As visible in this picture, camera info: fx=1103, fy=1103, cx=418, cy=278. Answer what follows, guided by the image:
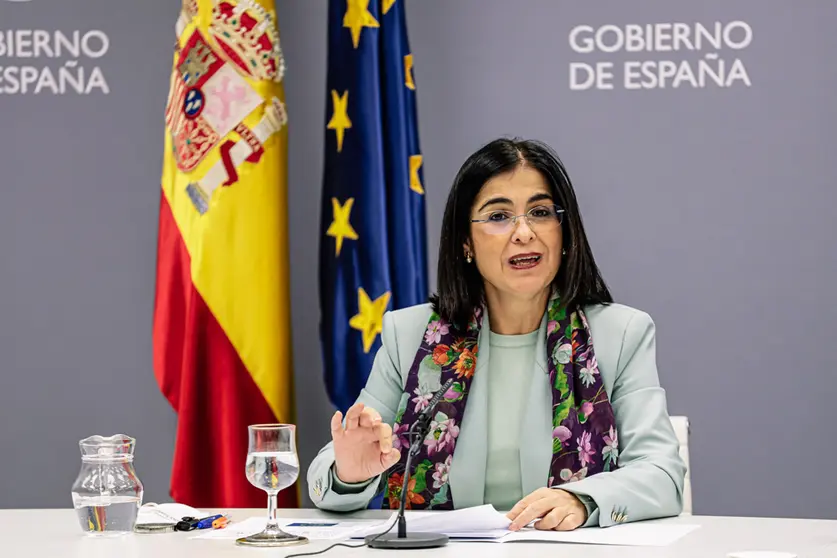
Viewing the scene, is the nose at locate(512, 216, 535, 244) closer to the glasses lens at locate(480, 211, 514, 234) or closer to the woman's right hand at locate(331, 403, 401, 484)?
the glasses lens at locate(480, 211, 514, 234)

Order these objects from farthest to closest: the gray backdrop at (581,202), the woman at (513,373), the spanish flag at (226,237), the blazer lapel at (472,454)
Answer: the gray backdrop at (581,202), the spanish flag at (226,237), the blazer lapel at (472,454), the woman at (513,373)

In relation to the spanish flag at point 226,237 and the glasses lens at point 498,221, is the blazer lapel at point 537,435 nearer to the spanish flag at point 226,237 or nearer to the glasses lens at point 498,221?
the glasses lens at point 498,221

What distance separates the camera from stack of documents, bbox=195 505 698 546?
6.17ft

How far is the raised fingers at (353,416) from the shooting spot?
2020mm

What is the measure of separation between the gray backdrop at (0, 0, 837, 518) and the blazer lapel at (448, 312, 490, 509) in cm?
139

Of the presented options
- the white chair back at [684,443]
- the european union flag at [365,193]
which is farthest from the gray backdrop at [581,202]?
the white chair back at [684,443]

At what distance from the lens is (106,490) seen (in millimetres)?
2018

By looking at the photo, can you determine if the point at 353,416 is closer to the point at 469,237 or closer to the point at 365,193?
the point at 469,237

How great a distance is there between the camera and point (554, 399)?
2436 millimetres

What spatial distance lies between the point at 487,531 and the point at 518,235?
2.68 feet

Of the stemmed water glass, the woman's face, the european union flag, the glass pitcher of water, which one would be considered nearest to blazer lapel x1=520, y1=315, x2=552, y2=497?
the woman's face

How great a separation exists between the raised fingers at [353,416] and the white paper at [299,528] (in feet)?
0.62

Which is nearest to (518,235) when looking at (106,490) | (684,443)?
(684,443)

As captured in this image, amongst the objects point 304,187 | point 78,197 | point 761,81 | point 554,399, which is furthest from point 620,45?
point 78,197
